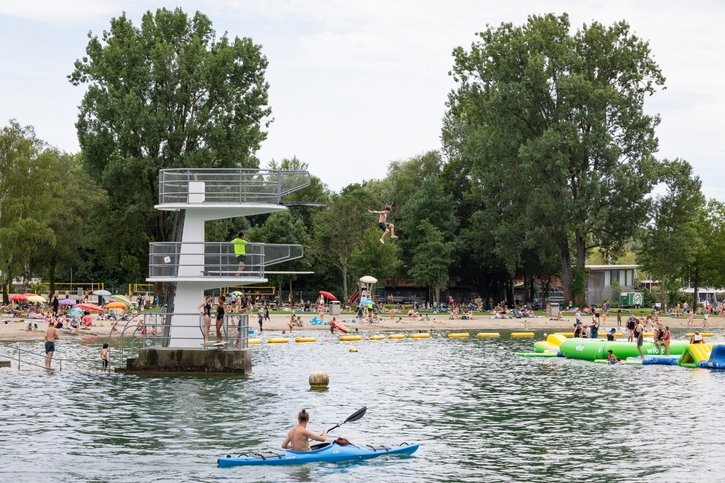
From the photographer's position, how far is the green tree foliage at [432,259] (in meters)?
110

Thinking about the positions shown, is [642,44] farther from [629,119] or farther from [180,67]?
[180,67]

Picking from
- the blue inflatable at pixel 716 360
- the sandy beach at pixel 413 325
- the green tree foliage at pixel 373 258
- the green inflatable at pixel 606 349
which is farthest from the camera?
the green tree foliage at pixel 373 258

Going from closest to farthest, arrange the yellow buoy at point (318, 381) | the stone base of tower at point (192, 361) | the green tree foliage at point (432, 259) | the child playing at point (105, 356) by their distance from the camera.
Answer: the yellow buoy at point (318, 381) < the stone base of tower at point (192, 361) < the child playing at point (105, 356) < the green tree foliage at point (432, 259)

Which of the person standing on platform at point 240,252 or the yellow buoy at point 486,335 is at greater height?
the person standing on platform at point 240,252

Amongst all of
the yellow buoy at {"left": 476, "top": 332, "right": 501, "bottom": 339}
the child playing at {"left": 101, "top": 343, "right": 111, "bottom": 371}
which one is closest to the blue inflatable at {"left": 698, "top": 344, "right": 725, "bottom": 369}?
the yellow buoy at {"left": 476, "top": 332, "right": 501, "bottom": 339}

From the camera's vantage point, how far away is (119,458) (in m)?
28.6

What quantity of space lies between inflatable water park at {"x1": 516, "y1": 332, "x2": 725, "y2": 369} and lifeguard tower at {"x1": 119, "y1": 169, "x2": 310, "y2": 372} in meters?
20.0

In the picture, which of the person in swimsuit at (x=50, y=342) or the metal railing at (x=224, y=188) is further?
the person in swimsuit at (x=50, y=342)

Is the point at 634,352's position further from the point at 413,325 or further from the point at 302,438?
the point at 302,438

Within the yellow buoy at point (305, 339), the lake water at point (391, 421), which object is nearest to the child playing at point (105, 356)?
the lake water at point (391, 421)

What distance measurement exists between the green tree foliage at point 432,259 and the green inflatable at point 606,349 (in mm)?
50253

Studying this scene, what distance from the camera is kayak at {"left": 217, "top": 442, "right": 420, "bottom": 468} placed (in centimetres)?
2689

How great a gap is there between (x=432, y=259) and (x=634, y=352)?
52.6 m

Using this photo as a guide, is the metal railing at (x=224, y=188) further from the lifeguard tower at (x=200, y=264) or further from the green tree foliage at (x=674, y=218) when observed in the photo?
the green tree foliage at (x=674, y=218)
